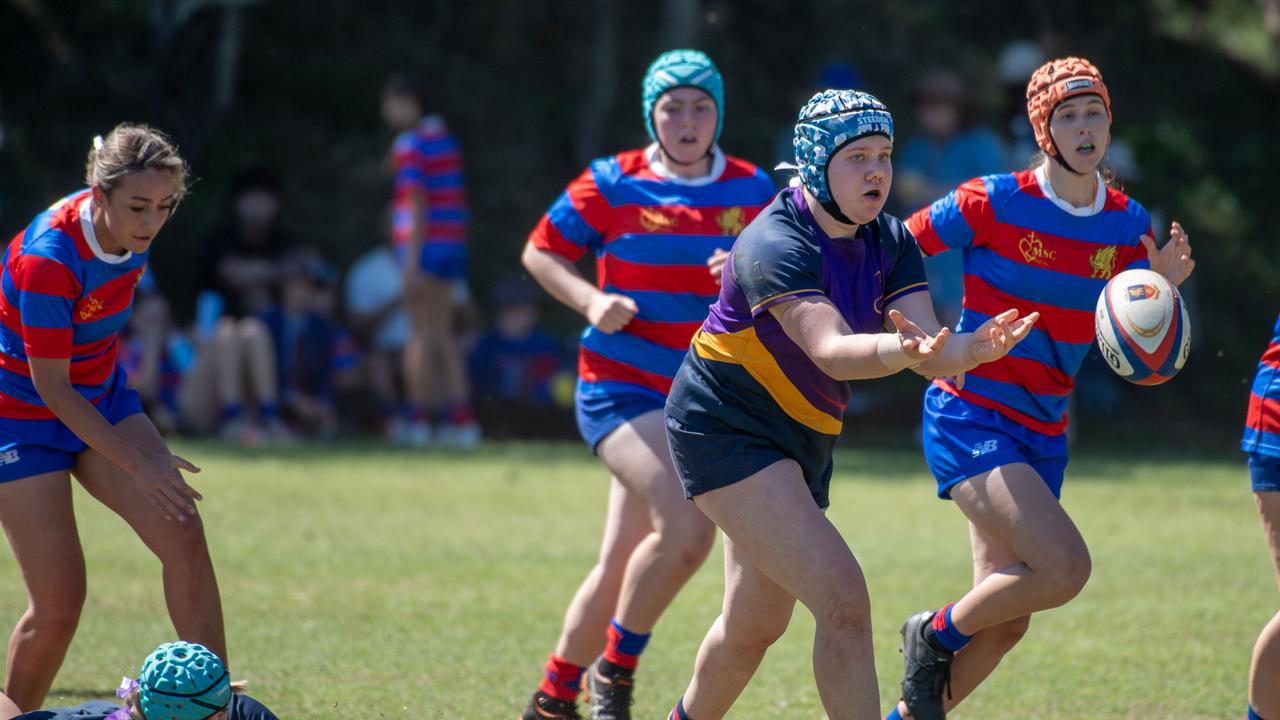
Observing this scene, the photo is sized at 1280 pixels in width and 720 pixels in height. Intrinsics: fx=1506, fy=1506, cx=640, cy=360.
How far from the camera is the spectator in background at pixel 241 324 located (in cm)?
1165

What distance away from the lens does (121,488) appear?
4750 mm

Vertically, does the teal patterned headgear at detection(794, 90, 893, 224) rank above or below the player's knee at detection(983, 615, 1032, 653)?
above

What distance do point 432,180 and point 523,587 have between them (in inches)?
201

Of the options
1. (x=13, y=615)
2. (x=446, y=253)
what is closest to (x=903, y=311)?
(x=13, y=615)

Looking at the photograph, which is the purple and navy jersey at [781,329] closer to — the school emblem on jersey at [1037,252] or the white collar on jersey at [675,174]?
the school emblem on jersey at [1037,252]

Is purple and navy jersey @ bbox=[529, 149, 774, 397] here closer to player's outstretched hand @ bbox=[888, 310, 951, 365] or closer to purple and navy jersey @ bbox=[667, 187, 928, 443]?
purple and navy jersey @ bbox=[667, 187, 928, 443]

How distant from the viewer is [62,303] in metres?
4.61

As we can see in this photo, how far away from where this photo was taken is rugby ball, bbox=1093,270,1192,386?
14.9ft

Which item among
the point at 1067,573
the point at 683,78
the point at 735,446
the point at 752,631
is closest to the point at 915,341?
the point at 735,446

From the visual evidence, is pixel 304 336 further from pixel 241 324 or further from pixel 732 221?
pixel 732 221

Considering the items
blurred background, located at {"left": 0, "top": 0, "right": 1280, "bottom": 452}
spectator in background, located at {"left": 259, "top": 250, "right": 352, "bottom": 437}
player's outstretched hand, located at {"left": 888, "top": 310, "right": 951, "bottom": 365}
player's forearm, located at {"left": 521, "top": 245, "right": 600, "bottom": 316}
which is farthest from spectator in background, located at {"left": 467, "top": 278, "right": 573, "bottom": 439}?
player's outstretched hand, located at {"left": 888, "top": 310, "right": 951, "bottom": 365}

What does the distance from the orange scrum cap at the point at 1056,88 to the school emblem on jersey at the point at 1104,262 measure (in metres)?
0.36

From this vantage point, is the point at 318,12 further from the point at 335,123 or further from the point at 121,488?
the point at 121,488

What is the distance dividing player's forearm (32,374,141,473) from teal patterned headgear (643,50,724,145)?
2278 millimetres
